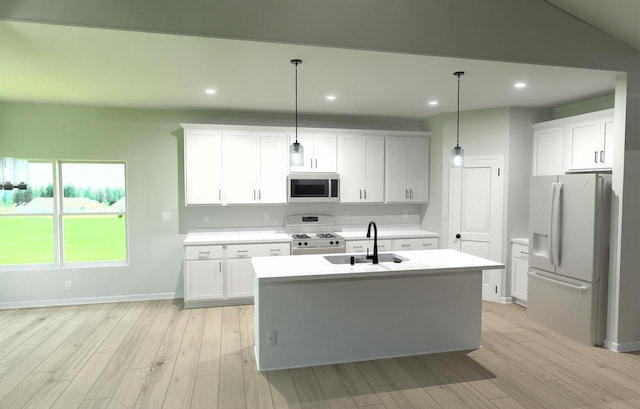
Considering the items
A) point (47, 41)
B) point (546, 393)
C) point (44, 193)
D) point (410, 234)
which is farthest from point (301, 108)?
point (546, 393)

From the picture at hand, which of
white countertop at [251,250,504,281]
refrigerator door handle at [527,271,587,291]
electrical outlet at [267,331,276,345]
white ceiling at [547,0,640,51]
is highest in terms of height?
white ceiling at [547,0,640,51]

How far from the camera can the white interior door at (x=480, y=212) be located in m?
5.01

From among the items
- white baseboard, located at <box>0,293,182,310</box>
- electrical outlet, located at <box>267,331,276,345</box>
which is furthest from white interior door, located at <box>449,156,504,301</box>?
white baseboard, located at <box>0,293,182,310</box>

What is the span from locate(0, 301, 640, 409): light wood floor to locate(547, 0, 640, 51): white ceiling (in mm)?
2950

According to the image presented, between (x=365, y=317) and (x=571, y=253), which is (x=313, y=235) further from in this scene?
(x=571, y=253)

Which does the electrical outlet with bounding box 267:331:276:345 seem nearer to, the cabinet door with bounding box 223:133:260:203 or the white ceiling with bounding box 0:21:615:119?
the white ceiling with bounding box 0:21:615:119

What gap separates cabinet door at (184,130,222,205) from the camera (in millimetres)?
5000

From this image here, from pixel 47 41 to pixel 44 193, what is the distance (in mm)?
3017

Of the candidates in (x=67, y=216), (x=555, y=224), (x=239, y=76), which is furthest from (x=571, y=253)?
(x=67, y=216)

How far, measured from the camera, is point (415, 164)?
5750 millimetres

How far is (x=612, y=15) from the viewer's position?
3.12 m

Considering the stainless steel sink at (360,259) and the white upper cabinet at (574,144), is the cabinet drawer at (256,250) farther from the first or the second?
the white upper cabinet at (574,144)

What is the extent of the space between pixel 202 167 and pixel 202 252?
3.80 feet

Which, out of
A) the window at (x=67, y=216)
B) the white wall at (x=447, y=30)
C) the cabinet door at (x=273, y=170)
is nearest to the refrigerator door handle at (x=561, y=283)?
the white wall at (x=447, y=30)
